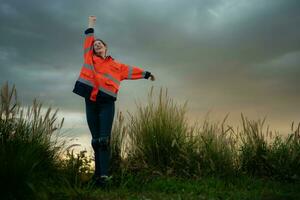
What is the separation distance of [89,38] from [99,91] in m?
0.89

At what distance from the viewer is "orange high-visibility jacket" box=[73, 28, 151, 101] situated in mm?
7254

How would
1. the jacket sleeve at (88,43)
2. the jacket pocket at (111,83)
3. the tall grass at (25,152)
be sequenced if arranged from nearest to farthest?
the tall grass at (25,152)
the jacket pocket at (111,83)
the jacket sleeve at (88,43)

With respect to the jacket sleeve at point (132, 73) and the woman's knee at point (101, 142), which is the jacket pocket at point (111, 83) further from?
the woman's knee at point (101, 142)

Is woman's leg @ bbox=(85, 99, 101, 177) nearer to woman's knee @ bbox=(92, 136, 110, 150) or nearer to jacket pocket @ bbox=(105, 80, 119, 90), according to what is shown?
woman's knee @ bbox=(92, 136, 110, 150)

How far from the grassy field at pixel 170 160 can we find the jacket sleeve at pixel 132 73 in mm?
1097

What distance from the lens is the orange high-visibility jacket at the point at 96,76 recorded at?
7254mm

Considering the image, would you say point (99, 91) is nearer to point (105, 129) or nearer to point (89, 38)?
point (105, 129)

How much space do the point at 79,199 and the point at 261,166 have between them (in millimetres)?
4491

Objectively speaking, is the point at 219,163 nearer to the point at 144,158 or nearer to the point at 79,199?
the point at 144,158

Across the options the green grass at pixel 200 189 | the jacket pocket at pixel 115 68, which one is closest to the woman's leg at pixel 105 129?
the green grass at pixel 200 189

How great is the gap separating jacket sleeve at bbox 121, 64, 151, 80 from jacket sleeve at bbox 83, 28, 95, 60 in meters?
0.58

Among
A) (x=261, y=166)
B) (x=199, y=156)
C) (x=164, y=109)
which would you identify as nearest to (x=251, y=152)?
(x=261, y=166)

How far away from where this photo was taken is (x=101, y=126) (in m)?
7.19

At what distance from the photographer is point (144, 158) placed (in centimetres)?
874
